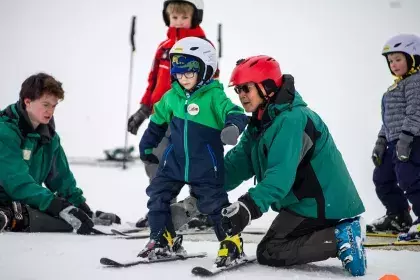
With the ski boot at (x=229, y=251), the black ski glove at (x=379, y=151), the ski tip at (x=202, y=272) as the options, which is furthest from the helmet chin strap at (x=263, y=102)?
the black ski glove at (x=379, y=151)

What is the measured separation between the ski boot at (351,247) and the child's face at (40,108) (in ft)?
8.13

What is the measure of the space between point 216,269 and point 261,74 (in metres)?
1.08

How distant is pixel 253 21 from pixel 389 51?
3247 centimetres

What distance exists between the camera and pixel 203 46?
3127 millimetres

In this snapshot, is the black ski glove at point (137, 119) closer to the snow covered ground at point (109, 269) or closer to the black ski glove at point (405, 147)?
the snow covered ground at point (109, 269)

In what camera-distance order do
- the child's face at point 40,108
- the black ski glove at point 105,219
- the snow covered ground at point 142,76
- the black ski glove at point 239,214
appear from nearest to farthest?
the black ski glove at point 239,214 < the snow covered ground at point 142,76 < the child's face at point 40,108 < the black ski glove at point 105,219

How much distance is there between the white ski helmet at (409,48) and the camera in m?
4.30

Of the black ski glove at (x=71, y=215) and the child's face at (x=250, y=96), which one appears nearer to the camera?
the child's face at (x=250, y=96)

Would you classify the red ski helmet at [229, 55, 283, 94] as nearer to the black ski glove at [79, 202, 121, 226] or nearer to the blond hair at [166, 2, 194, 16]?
the blond hair at [166, 2, 194, 16]

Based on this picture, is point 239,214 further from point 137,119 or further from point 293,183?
point 137,119

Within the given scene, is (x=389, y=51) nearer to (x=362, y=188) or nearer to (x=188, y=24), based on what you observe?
(x=188, y=24)

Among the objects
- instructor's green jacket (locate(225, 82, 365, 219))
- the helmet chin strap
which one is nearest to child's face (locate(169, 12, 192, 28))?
the helmet chin strap

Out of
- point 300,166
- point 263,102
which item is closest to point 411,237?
point 300,166

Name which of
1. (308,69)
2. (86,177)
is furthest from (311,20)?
(86,177)
